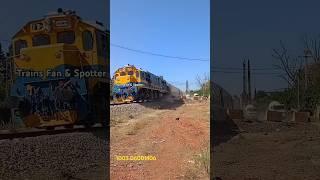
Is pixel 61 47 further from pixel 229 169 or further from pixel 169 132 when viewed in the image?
pixel 229 169

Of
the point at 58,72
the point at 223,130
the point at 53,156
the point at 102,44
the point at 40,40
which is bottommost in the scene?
the point at 53,156

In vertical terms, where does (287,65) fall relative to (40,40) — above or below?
below

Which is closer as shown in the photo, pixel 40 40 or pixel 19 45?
pixel 19 45

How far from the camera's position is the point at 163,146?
722 cm

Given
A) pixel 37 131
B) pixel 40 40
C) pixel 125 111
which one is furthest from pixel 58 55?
pixel 125 111

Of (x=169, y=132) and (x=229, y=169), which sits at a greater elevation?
(x=169, y=132)

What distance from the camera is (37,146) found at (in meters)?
7.34

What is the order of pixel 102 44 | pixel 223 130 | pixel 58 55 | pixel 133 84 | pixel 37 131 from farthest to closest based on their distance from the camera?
1. pixel 133 84
2. pixel 223 130
3. pixel 37 131
4. pixel 58 55
5. pixel 102 44

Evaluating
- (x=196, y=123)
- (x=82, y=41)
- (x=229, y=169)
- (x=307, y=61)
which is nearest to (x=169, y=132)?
(x=196, y=123)

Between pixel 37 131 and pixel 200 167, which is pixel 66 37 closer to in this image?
pixel 37 131

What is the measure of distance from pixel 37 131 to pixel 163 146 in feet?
6.82

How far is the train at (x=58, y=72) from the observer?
7.32 meters

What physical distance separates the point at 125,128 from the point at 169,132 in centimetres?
71

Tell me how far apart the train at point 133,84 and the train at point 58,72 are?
191 mm
